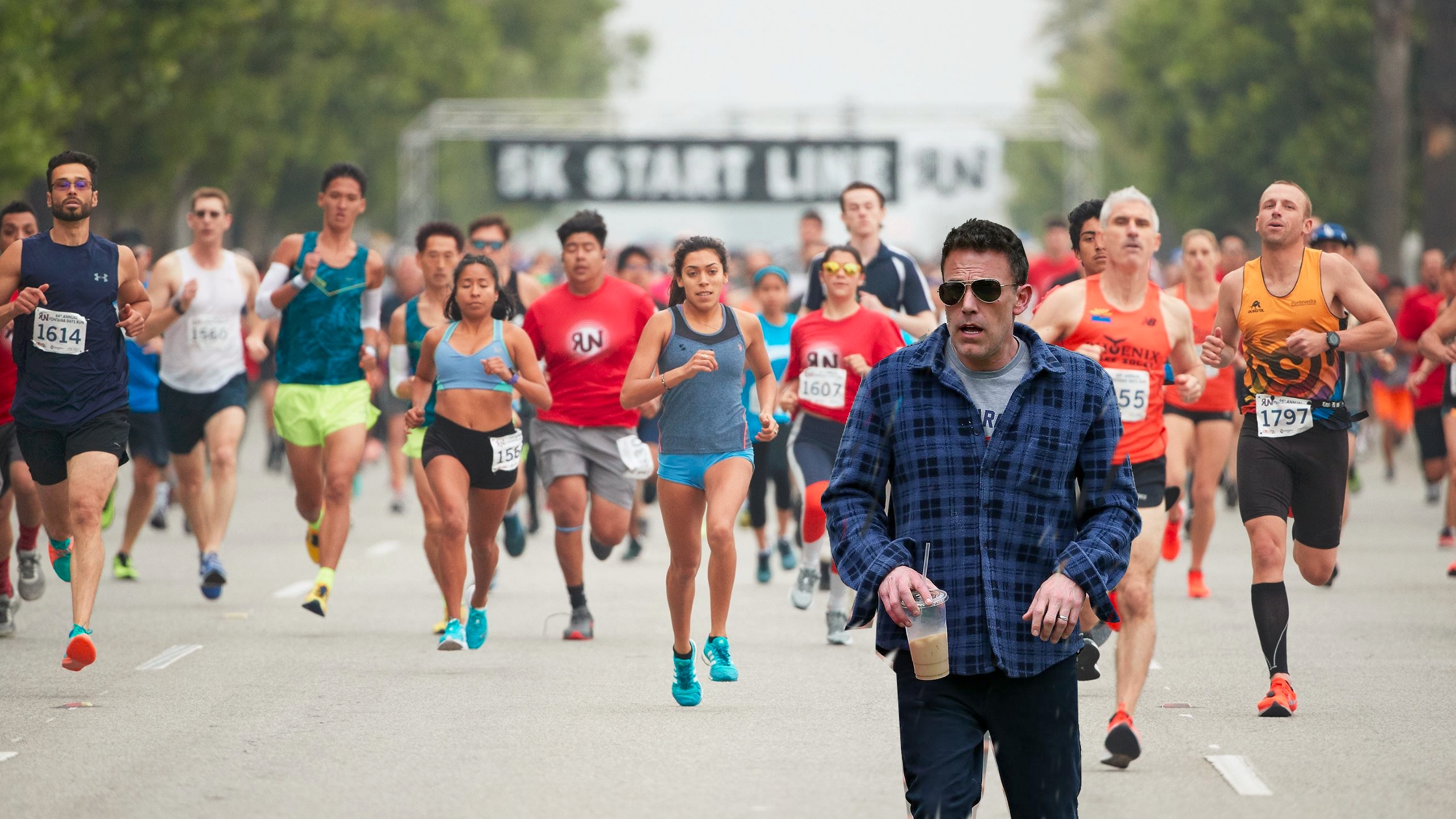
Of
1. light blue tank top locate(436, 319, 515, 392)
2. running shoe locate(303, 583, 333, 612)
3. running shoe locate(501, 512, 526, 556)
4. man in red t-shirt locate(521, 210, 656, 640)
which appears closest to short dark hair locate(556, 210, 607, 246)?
man in red t-shirt locate(521, 210, 656, 640)

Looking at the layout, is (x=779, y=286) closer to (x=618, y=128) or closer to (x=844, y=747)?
(x=844, y=747)

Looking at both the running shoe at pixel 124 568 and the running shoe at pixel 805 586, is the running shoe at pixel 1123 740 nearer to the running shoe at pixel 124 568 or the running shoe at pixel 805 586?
the running shoe at pixel 805 586

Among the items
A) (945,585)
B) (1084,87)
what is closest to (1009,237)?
(945,585)

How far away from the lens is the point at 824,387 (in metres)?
11.6

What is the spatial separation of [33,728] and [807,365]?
4624 mm

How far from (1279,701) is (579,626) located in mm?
3874

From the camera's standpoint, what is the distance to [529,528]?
18.1 m

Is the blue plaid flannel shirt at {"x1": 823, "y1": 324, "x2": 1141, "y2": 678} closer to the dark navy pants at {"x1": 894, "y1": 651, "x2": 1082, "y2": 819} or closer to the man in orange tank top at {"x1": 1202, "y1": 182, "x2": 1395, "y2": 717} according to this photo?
the dark navy pants at {"x1": 894, "y1": 651, "x2": 1082, "y2": 819}

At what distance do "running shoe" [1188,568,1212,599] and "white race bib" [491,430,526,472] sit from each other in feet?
15.1

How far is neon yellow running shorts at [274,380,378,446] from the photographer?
11961 mm

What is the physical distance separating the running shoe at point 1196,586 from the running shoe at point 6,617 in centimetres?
665

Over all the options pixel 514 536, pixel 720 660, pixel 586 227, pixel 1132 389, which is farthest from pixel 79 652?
pixel 514 536

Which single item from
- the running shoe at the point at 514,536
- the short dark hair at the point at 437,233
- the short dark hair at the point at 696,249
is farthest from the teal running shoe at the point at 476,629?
the running shoe at the point at 514,536

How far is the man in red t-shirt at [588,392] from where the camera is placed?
11.3 metres
